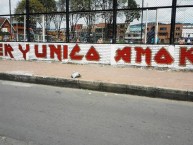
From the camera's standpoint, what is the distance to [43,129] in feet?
14.7

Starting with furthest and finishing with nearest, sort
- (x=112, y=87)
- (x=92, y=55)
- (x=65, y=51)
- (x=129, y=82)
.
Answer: (x=65, y=51)
(x=92, y=55)
(x=129, y=82)
(x=112, y=87)

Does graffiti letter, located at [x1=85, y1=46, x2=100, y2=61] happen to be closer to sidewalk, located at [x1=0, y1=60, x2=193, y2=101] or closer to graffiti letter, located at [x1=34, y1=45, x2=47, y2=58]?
graffiti letter, located at [x1=34, y1=45, x2=47, y2=58]

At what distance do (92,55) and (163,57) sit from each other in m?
3.35

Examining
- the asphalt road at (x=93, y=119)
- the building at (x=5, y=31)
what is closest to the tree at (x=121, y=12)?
the asphalt road at (x=93, y=119)

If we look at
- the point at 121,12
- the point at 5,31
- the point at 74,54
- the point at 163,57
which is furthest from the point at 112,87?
the point at 5,31

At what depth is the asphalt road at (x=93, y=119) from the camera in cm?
413

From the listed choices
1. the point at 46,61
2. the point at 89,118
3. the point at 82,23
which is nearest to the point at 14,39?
the point at 46,61

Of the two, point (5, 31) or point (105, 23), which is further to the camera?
point (5, 31)

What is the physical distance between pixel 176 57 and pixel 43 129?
7.37 metres

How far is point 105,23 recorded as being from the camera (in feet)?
38.9

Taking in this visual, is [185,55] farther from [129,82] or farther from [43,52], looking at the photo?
Result: [43,52]

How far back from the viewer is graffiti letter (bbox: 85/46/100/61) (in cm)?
1184

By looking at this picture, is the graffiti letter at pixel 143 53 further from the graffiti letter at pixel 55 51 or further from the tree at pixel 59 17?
the tree at pixel 59 17

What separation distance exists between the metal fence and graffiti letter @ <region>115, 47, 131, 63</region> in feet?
1.31
